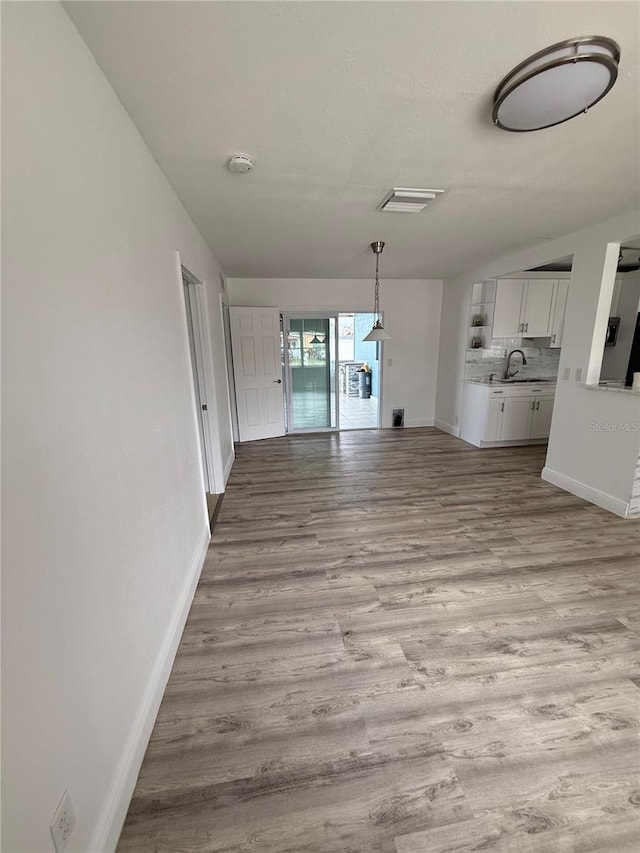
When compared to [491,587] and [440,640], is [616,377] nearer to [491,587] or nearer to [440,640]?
[491,587]

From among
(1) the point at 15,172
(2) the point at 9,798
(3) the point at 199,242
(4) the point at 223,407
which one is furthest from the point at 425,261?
(2) the point at 9,798

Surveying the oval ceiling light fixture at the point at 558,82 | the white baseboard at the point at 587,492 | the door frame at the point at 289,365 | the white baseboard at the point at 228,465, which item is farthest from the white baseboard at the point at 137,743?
the door frame at the point at 289,365

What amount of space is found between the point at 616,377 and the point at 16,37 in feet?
20.8

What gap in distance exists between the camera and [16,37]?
79 cm

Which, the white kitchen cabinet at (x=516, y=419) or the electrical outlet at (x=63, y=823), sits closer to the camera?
the electrical outlet at (x=63, y=823)

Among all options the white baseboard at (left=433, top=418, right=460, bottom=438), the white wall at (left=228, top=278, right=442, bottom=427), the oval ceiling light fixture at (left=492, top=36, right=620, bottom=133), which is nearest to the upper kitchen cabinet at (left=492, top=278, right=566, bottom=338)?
the white wall at (left=228, top=278, right=442, bottom=427)

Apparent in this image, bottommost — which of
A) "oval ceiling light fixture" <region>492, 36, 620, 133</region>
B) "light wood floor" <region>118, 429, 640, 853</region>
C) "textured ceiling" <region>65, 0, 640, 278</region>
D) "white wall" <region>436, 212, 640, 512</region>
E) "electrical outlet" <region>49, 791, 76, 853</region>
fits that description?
"light wood floor" <region>118, 429, 640, 853</region>

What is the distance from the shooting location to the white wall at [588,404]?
282cm

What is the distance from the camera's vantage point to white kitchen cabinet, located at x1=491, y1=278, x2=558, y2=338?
14.7ft

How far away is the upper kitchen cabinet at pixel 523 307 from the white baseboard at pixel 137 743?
16.2ft

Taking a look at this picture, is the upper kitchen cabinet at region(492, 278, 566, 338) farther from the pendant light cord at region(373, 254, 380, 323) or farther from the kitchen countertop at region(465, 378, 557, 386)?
the pendant light cord at region(373, 254, 380, 323)

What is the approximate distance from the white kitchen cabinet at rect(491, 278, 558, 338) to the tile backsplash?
33 cm

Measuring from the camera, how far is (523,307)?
4555 mm

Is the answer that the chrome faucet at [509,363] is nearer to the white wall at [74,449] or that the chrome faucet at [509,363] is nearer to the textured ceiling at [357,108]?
the textured ceiling at [357,108]
